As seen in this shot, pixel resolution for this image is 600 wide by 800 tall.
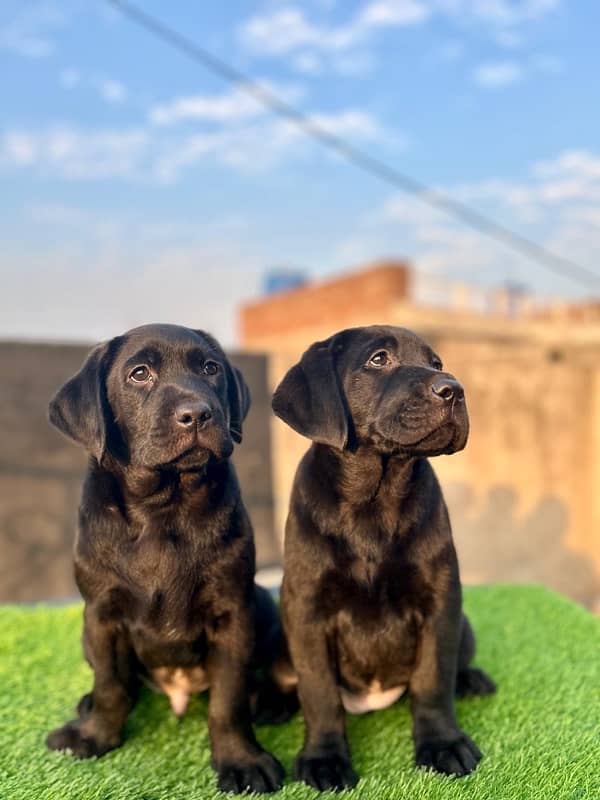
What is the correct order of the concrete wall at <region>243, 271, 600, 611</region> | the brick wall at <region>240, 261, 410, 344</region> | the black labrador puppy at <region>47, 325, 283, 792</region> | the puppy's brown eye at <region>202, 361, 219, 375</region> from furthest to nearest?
the brick wall at <region>240, 261, 410, 344</region>
the concrete wall at <region>243, 271, 600, 611</region>
the puppy's brown eye at <region>202, 361, 219, 375</region>
the black labrador puppy at <region>47, 325, 283, 792</region>

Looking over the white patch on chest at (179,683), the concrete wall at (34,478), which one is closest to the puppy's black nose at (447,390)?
the white patch on chest at (179,683)

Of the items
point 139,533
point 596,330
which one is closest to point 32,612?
point 139,533

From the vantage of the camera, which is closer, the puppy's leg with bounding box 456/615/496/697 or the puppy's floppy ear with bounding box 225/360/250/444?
the puppy's floppy ear with bounding box 225/360/250/444

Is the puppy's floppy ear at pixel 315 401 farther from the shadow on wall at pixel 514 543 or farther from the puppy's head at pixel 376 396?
the shadow on wall at pixel 514 543

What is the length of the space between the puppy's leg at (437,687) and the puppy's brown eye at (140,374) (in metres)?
1.44

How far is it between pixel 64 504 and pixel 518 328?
10732 millimetres

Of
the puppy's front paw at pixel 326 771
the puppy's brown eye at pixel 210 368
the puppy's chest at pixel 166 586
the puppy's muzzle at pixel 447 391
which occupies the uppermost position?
the puppy's brown eye at pixel 210 368

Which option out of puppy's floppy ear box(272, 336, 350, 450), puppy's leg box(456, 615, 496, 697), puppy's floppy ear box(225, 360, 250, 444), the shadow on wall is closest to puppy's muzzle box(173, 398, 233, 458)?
puppy's floppy ear box(272, 336, 350, 450)

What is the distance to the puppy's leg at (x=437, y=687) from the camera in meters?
2.83

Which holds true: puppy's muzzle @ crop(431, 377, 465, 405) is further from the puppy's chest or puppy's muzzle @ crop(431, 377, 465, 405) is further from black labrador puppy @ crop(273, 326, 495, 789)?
the puppy's chest

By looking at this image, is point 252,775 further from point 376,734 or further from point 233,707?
point 376,734

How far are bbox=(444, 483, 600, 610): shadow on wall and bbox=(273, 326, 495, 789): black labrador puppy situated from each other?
6.36 meters

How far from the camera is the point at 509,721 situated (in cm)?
320

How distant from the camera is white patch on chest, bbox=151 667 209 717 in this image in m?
3.06
